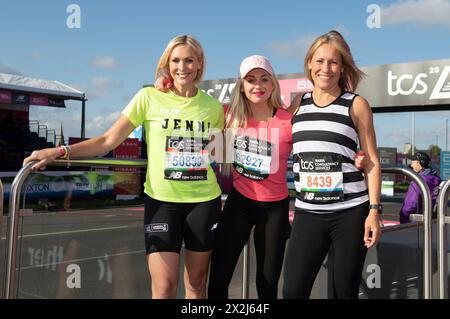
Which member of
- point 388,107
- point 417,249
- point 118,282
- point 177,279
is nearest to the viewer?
point 177,279

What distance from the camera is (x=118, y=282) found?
3.57 m

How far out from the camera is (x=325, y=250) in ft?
7.76

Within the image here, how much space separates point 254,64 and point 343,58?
18.6 inches

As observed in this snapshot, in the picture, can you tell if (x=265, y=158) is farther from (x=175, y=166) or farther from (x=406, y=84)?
(x=406, y=84)

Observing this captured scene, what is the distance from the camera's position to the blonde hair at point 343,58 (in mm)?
2379

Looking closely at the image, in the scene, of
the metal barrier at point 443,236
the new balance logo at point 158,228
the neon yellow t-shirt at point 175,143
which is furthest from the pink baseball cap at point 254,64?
the metal barrier at point 443,236

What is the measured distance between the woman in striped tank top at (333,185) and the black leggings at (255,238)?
5.0 inches

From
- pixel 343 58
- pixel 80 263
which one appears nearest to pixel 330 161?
pixel 343 58

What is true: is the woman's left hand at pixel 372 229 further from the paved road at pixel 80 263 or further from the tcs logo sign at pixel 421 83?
the tcs logo sign at pixel 421 83

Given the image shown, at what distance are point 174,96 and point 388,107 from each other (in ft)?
52.6

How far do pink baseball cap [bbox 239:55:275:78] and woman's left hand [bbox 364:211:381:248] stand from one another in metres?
0.94

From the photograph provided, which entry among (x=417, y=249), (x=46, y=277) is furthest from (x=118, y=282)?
(x=417, y=249)

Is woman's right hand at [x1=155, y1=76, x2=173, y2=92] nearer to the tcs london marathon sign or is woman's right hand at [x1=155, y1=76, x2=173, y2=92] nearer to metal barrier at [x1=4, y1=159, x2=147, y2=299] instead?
metal barrier at [x1=4, y1=159, x2=147, y2=299]
